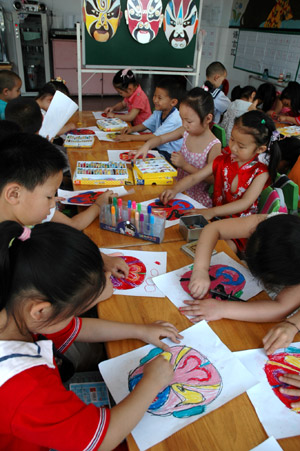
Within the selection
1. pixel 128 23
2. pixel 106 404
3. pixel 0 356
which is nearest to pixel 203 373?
pixel 106 404

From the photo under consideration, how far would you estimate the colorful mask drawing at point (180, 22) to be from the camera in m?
3.09

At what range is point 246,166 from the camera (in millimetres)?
1590

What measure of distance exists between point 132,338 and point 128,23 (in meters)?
3.07

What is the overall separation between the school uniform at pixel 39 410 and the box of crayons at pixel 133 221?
642 mm

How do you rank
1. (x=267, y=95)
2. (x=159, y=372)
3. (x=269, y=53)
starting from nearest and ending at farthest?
(x=159, y=372) → (x=267, y=95) → (x=269, y=53)

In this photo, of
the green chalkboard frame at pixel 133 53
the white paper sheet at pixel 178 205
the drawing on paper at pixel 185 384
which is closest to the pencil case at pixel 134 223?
the white paper sheet at pixel 178 205

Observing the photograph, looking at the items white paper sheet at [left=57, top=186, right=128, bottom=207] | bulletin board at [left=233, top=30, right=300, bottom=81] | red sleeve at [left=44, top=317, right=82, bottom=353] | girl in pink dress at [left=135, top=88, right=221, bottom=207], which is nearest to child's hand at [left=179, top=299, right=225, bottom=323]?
red sleeve at [left=44, top=317, right=82, bottom=353]

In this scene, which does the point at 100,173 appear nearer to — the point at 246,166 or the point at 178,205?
the point at 178,205

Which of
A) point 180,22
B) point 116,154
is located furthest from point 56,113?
point 180,22

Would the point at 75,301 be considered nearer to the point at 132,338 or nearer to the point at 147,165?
the point at 132,338

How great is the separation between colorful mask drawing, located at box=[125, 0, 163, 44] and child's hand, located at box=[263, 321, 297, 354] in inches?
121

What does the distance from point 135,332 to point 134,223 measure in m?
0.49

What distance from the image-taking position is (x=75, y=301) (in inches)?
25.8

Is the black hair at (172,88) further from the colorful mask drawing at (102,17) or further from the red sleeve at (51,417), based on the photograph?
the red sleeve at (51,417)
